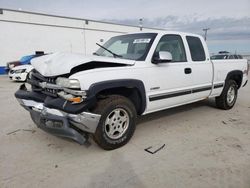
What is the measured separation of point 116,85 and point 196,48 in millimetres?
2516

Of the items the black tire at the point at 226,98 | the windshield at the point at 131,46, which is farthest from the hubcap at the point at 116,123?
the black tire at the point at 226,98

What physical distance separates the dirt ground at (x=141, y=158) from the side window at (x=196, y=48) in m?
1.43

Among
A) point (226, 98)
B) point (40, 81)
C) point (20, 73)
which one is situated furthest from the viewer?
point (20, 73)

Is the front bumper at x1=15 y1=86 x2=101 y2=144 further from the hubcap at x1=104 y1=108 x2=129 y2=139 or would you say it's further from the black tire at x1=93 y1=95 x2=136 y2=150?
the hubcap at x1=104 y1=108 x2=129 y2=139

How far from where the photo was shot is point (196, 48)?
4832 mm

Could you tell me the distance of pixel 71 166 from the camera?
302 centimetres

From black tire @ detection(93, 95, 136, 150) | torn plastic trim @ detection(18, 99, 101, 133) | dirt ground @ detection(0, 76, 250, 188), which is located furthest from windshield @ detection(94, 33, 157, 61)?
dirt ground @ detection(0, 76, 250, 188)

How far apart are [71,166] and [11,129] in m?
2.11

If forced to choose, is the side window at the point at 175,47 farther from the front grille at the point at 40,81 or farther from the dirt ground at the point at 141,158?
the front grille at the point at 40,81

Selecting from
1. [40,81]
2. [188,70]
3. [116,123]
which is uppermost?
[188,70]

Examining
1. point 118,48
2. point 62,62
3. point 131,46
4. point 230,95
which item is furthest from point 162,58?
point 230,95

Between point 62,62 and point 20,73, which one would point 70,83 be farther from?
point 20,73

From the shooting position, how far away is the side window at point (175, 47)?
4.24 metres

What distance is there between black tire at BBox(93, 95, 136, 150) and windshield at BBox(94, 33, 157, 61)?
2.96 feet
